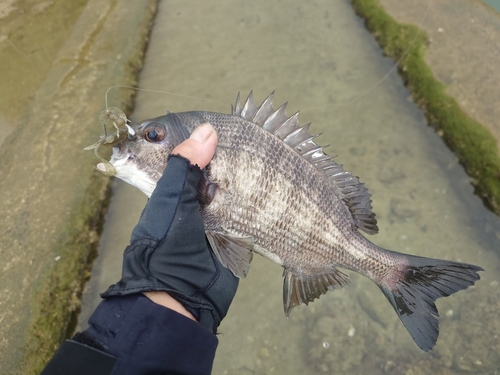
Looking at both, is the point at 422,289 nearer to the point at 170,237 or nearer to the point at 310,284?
the point at 310,284

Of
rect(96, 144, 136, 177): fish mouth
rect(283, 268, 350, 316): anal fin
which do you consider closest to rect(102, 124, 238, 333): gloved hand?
rect(96, 144, 136, 177): fish mouth

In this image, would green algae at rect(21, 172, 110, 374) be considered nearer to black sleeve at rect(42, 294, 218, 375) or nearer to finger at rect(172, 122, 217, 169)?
black sleeve at rect(42, 294, 218, 375)

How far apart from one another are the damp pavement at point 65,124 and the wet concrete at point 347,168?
0.72 ft

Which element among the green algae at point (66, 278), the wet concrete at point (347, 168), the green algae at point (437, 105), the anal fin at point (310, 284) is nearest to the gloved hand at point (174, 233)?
the anal fin at point (310, 284)

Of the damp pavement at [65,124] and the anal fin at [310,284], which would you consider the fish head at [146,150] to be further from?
the damp pavement at [65,124]

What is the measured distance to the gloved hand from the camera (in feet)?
5.10

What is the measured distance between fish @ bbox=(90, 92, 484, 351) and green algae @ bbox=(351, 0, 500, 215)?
4.84 feet

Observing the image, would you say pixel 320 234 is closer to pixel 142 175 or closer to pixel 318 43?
pixel 142 175

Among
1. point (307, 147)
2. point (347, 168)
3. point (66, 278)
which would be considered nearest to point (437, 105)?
point (347, 168)

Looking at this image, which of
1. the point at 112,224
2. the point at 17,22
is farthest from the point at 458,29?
the point at 17,22

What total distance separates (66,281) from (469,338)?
117 inches

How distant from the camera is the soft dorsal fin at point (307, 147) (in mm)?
1822

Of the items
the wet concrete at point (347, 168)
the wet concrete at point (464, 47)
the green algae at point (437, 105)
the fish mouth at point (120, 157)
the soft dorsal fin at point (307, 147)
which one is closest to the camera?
the fish mouth at point (120, 157)

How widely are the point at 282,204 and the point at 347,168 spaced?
153 centimetres
